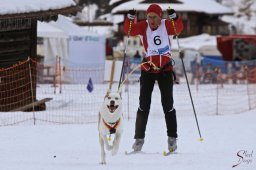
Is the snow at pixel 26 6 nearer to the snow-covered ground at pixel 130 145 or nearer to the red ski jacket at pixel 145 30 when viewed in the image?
the snow-covered ground at pixel 130 145

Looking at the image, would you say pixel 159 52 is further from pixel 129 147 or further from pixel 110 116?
pixel 129 147

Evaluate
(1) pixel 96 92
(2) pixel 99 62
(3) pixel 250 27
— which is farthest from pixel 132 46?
(3) pixel 250 27

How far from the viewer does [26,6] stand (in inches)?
626

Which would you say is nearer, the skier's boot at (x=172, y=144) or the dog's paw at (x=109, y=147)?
the dog's paw at (x=109, y=147)

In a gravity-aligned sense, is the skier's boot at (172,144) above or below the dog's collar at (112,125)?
below

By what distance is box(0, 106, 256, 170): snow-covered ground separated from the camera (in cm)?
701

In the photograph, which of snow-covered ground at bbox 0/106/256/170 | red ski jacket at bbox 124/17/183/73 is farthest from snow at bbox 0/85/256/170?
red ski jacket at bbox 124/17/183/73

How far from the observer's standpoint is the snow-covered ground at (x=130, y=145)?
701 centimetres

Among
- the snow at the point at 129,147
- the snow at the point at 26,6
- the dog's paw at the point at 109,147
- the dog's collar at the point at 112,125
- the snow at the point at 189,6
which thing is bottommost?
the snow at the point at 189,6

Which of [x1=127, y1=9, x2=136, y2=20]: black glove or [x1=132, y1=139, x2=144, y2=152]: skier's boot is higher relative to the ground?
[x1=127, y1=9, x2=136, y2=20]: black glove

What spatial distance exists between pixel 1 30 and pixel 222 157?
9.71m

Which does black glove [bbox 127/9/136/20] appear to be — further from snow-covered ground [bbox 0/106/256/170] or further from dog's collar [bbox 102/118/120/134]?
snow-covered ground [bbox 0/106/256/170]

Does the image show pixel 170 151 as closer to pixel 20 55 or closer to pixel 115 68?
pixel 20 55

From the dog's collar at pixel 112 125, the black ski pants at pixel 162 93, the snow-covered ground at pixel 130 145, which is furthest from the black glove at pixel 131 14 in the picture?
the snow-covered ground at pixel 130 145
